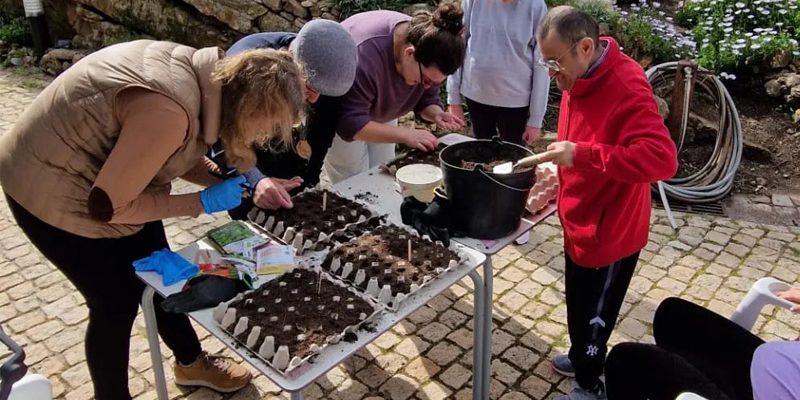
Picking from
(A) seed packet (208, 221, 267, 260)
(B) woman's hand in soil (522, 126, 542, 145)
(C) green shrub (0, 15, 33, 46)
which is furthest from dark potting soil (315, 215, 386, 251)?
(C) green shrub (0, 15, 33, 46)

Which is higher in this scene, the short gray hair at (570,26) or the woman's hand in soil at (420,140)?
the short gray hair at (570,26)

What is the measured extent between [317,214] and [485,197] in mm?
702

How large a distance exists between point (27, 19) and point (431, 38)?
704 centimetres

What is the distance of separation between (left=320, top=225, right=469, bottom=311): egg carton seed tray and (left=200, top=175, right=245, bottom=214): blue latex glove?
400mm

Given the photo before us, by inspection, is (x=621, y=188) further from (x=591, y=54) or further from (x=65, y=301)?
(x=65, y=301)

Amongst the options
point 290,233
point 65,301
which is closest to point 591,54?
point 290,233

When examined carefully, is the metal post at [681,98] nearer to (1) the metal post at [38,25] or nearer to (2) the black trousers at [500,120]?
(2) the black trousers at [500,120]

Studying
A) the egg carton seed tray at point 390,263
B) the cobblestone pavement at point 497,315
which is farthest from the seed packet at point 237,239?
the cobblestone pavement at point 497,315

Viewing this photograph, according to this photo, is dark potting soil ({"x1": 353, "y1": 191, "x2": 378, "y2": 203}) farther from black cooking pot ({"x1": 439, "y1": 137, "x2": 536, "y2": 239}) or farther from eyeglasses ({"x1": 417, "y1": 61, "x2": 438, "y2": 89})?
eyeglasses ({"x1": 417, "y1": 61, "x2": 438, "y2": 89})

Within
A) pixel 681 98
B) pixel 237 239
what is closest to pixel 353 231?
pixel 237 239

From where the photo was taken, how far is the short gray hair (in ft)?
7.84

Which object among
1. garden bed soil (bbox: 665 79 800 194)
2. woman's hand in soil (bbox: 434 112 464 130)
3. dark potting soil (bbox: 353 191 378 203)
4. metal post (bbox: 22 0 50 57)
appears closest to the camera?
dark potting soil (bbox: 353 191 378 203)

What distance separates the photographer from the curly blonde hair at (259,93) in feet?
6.82

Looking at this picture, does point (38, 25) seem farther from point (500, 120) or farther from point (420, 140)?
point (420, 140)
